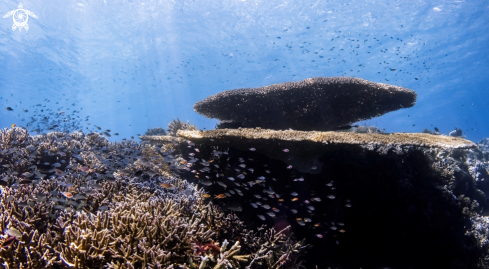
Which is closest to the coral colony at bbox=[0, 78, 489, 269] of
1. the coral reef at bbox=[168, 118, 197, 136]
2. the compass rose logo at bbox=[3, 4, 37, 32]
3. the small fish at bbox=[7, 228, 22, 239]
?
the small fish at bbox=[7, 228, 22, 239]

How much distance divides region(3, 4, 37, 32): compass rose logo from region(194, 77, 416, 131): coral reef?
115 ft

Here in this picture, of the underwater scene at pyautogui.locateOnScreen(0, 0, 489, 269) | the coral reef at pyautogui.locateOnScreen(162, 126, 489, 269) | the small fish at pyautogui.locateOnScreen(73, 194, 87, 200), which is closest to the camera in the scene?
the underwater scene at pyautogui.locateOnScreen(0, 0, 489, 269)

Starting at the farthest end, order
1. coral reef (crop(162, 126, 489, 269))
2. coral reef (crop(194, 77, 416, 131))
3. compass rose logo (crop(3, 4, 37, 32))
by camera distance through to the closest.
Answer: compass rose logo (crop(3, 4, 37, 32))
coral reef (crop(194, 77, 416, 131))
coral reef (crop(162, 126, 489, 269))

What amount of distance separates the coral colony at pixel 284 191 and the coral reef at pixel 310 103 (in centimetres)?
4

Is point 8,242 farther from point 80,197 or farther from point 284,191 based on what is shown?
point 284,191

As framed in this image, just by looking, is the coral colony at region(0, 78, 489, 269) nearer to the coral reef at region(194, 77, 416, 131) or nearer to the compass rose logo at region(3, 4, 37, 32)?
the coral reef at region(194, 77, 416, 131)

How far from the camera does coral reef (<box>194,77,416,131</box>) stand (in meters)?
7.20

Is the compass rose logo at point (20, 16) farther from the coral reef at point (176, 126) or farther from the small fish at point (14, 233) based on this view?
the small fish at point (14, 233)

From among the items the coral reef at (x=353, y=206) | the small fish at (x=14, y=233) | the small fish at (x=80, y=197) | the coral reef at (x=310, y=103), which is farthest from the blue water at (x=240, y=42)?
the small fish at (x=14, y=233)

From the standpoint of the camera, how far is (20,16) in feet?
94.0

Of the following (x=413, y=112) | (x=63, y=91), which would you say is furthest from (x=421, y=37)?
(x=63, y=91)

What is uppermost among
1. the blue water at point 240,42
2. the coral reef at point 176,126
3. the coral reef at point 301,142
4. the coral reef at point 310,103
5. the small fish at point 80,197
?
the blue water at point 240,42

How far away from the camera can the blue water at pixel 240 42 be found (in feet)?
86.5

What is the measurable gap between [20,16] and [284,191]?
134 feet
